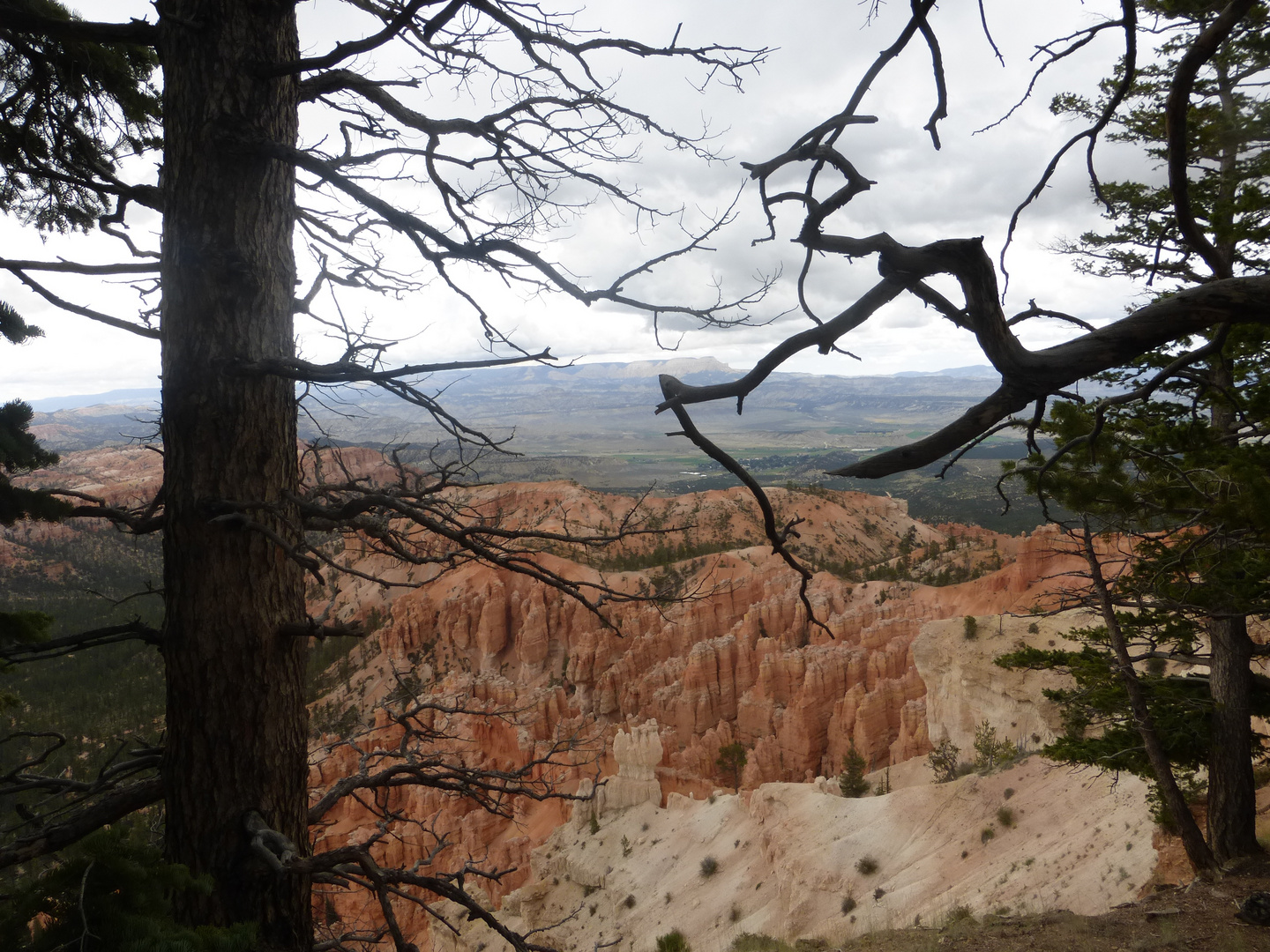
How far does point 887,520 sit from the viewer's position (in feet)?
167

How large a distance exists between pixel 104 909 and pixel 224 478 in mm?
1328

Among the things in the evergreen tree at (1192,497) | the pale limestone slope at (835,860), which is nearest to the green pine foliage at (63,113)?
the evergreen tree at (1192,497)

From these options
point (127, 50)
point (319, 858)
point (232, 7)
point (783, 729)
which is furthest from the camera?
point (783, 729)

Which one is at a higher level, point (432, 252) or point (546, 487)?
point (432, 252)

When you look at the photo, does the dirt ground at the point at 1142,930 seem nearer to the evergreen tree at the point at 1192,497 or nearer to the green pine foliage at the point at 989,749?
the evergreen tree at the point at 1192,497

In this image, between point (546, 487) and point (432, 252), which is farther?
point (546, 487)

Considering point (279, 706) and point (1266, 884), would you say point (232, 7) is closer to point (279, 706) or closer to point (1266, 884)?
point (279, 706)

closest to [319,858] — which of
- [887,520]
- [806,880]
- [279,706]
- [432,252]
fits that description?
[279,706]

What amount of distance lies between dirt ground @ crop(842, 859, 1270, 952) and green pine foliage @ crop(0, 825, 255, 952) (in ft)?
19.7

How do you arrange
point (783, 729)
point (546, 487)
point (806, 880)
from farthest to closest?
point (546, 487) < point (783, 729) < point (806, 880)

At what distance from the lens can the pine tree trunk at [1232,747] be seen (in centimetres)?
725

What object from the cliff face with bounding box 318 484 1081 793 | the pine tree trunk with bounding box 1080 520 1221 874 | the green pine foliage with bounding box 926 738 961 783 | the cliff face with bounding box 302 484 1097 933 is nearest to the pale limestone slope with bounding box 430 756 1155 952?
the green pine foliage with bounding box 926 738 961 783

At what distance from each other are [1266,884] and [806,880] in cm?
910

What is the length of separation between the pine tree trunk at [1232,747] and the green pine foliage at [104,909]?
901cm
